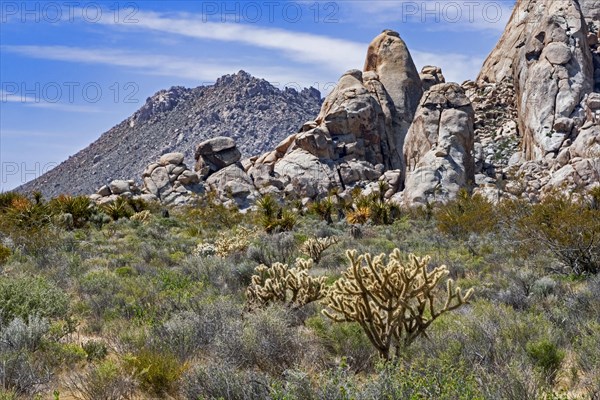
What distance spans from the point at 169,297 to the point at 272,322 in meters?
2.97

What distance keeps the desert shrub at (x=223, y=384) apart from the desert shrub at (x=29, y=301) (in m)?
3.23

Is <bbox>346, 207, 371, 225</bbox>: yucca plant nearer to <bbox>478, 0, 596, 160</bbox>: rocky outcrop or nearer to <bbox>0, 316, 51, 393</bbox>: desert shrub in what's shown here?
<bbox>0, 316, 51, 393</bbox>: desert shrub

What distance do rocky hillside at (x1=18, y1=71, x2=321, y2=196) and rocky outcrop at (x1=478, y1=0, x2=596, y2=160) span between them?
156 feet

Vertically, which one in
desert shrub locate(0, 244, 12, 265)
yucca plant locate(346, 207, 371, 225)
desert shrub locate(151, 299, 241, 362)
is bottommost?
yucca plant locate(346, 207, 371, 225)

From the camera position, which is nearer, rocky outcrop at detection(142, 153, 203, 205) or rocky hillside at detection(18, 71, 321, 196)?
rocky outcrop at detection(142, 153, 203, 205)

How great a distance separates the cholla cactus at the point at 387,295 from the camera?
5.23m

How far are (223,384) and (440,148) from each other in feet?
123

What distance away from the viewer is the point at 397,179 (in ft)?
154

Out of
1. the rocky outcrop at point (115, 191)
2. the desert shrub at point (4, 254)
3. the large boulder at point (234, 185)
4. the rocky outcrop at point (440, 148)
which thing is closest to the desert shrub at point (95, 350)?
the desert shrub at point (4, 254)

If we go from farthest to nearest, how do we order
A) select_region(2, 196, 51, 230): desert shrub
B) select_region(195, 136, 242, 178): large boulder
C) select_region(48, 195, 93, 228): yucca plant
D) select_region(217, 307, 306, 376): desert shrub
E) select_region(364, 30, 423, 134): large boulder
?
1. select_region(364, 30, 423, 134): large boulder
2. select_region(195, 136, 242, 178): large boulder
3. select_region(48, 195, 93, 228): yucca plant
4. select_region(2, 196, 51, 230): desert shrub
5. select_region(217, 307, 306, 376): desert shrub

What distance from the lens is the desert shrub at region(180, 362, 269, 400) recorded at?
4.22 meters

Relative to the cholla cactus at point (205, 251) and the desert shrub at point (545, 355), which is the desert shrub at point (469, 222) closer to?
the cholla cactus at point (205, 251)

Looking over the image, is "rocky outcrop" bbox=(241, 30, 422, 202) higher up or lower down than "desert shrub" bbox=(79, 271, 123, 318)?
higher up

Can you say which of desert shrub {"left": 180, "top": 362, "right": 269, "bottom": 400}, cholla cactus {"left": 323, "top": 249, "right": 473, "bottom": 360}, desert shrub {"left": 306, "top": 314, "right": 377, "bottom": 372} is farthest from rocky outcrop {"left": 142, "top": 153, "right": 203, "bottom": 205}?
desert shrub {"left": 180, "top": 362, "right": 269, "bottom": 400}
